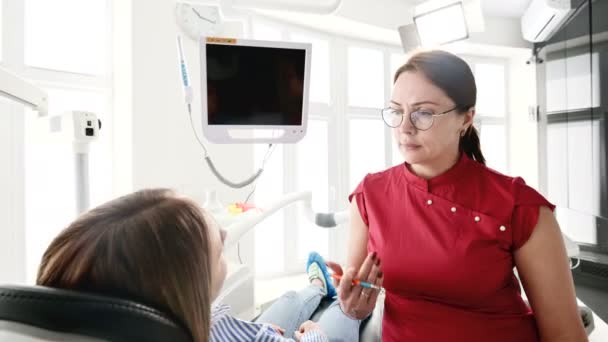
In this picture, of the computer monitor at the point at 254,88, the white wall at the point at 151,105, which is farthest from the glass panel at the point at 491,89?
the computer monitor at the point at 254,88

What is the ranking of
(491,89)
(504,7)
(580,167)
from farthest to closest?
(491,89)
(504,7)
(580,167)

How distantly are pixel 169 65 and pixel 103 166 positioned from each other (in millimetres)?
712

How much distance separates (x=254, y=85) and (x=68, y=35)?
150 centimetres

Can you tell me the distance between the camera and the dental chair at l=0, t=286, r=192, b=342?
0.39 metres

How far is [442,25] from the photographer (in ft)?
6.14

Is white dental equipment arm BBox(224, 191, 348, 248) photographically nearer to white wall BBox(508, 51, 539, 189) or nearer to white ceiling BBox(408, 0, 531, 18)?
white ceiling BBox(408, 0, 531, 18)

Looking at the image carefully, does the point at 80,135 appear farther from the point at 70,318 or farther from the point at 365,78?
the point at 365,78

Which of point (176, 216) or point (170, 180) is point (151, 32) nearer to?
point (170, 180)

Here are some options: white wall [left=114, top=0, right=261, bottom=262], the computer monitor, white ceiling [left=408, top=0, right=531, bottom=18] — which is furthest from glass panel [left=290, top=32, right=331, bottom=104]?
the computer monitor

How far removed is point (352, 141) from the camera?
11.4 ft

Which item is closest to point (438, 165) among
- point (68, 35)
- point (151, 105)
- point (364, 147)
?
point (151, 105)

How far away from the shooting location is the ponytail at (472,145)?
3.89ft

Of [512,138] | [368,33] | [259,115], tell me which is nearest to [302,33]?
[368,33]

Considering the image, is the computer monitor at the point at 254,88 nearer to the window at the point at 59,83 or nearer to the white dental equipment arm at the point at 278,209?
the white dental equipment arm at the point at 278,209
